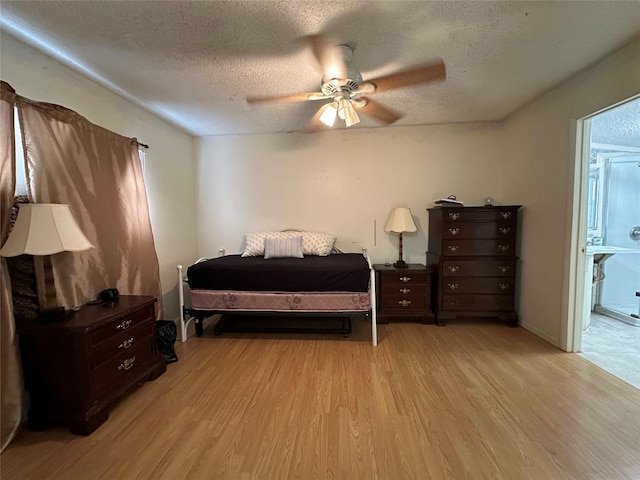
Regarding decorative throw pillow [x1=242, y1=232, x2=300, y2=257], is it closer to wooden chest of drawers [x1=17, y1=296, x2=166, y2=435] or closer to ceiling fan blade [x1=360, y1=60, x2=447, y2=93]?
wooden chest of drawers [x1=17, y1=296, x2=166, y2=435]

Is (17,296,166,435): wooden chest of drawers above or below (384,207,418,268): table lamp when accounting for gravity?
below

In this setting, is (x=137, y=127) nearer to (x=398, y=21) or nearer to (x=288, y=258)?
(x=288, y=258)

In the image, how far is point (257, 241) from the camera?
3.63 metres

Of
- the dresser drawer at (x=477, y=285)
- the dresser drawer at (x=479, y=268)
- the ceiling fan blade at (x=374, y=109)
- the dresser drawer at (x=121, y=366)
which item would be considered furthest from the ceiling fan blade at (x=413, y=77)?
the dresser drawer at (x=121, y=366)

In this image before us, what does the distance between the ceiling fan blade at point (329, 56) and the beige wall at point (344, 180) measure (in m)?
1.78

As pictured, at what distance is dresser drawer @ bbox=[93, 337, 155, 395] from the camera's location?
5.69ft

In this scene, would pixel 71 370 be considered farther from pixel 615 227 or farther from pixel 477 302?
pixel 615 227

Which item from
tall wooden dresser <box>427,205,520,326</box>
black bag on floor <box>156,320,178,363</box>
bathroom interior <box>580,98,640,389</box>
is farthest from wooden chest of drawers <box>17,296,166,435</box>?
bathroom interior <box>580,98,640,389</box>

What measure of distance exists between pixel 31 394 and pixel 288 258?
2.22 metres

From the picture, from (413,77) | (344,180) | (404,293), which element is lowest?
(404,293)

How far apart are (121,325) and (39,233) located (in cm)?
72

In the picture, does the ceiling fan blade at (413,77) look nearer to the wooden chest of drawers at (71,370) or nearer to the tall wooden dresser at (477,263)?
the tall wooden dresser at (477,263)

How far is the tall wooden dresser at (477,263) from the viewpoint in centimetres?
315

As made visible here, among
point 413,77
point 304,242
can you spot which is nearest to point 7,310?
point 304,242
